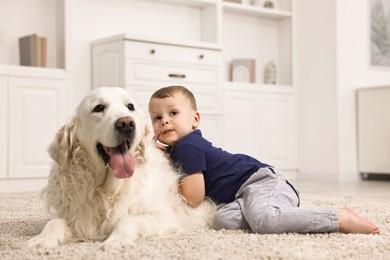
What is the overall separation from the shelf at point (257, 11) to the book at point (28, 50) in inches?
77.5

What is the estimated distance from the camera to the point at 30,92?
13.9 feet

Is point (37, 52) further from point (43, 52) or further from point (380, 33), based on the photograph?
point (380, 33)

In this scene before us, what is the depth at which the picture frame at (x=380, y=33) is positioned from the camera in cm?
574

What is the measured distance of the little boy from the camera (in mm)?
1906

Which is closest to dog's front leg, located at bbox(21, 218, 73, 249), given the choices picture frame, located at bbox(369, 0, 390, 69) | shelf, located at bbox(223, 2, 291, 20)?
shelf, located at bbox(223, 2, 291, 20)

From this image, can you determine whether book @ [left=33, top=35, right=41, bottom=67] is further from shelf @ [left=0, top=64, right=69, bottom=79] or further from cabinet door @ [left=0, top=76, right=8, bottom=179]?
cabinet door @ [left=0, top=76, right=8, bottom=179]

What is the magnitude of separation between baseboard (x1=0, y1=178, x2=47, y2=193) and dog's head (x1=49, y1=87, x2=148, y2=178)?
252 centimetres

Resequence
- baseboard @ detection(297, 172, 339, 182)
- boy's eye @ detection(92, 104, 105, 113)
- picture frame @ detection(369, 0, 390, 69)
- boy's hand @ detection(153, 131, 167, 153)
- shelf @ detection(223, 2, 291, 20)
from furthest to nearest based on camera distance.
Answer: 1. picture frame @ detection(369, 0, 390, 69)
2. shelf @ detection(223, 2, 291, 20)
3. baseboard @ detection(297, 172, 339, 182)
4. boy's hand @ detection(153, 131, 167, 153)
5. boy's eye @ detection(92, 104, 105, 113)

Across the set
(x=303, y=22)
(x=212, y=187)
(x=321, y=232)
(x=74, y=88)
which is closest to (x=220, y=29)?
(x=303, y=22)

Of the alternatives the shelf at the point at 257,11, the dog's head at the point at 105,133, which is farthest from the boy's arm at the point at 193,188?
the shelf at the point at 257,11

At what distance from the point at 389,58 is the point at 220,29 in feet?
6.54

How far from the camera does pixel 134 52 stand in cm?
438

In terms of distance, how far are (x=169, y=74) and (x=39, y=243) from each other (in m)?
3.03

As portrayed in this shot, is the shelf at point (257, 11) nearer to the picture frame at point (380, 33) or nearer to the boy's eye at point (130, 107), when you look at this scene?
the picture frame at point (380, 33)
